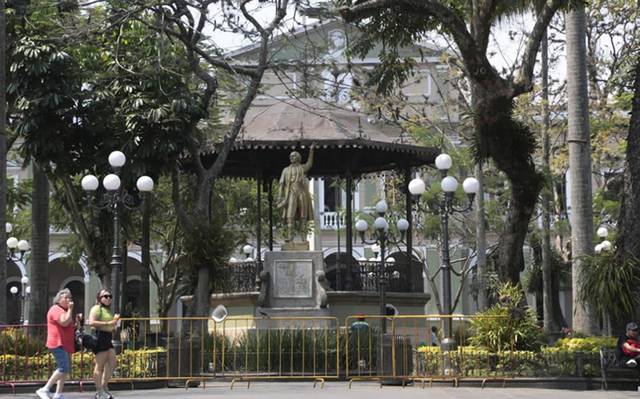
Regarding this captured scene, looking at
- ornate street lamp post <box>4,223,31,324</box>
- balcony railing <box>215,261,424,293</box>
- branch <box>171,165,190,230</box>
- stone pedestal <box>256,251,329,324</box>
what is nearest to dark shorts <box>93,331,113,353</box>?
branch <box>171,165,190,230</box>

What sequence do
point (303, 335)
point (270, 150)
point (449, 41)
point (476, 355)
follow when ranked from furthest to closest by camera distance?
point (449, 41), point (270, 150), point (303, 335), point (476, 355)

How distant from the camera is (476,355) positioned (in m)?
16.9

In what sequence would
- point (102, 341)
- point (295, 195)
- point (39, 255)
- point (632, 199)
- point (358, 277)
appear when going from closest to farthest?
point (102, 341) < point (632, 199) < point (295, 195) < point (39, 255) < point (358, 277)

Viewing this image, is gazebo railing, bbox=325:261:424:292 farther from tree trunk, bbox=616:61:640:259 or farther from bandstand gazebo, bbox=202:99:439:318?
tree trunk, bbox=616:61:640:259

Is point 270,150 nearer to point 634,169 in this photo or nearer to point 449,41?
point 449,41

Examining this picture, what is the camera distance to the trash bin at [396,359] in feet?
55.7

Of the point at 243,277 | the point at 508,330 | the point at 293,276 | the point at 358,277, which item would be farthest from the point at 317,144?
the point at 508,330

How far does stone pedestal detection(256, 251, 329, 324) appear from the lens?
882 inches

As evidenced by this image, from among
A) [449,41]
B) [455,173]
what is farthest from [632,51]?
[455,173]

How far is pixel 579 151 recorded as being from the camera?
69.2 feet

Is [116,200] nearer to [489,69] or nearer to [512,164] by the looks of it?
[489,69]

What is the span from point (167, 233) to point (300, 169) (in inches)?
553

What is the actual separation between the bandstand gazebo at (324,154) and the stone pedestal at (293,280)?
1418mm

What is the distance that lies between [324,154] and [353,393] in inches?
480
